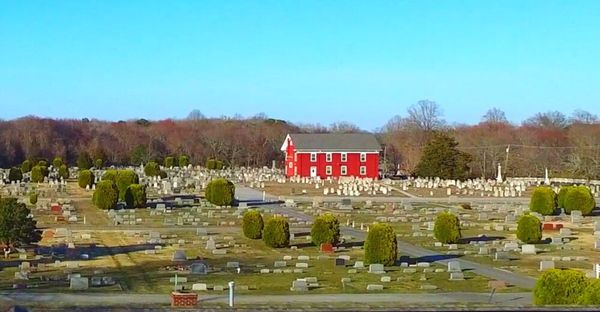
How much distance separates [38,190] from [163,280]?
4367 cm

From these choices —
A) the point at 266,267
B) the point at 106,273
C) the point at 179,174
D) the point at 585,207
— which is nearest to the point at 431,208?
the point at 585,207

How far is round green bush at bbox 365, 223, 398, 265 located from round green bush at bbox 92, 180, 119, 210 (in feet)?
86.4

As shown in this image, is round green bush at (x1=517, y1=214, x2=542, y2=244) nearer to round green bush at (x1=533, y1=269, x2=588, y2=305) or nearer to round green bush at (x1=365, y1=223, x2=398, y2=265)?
round green bush at (x1=365, y1=223, x2=398, y2=265)

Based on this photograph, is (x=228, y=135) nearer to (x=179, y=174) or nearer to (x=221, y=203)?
(x=179, y=174)

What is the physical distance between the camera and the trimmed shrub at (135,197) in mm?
52938

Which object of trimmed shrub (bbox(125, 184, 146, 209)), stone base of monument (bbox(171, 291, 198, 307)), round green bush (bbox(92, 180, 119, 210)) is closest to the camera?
stone base of monument (bbox(171, 291, 198, 307))

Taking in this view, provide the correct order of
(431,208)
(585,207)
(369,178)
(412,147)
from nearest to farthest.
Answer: (585,207)
(431,208)
(369,178)
(412,147)

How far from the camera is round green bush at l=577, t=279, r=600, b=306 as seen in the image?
17.7 metres

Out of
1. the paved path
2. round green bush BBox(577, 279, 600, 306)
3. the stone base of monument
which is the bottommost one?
the paved path

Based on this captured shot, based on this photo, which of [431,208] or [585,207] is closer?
[585,207]

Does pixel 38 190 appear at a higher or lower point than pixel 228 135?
lower

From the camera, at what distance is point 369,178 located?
292 feet

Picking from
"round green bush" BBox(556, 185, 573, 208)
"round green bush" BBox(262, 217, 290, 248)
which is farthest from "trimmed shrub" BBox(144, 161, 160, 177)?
"round green bush" BBox(262, 217, 290, 248)

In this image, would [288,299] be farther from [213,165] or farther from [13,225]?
[213,165]
